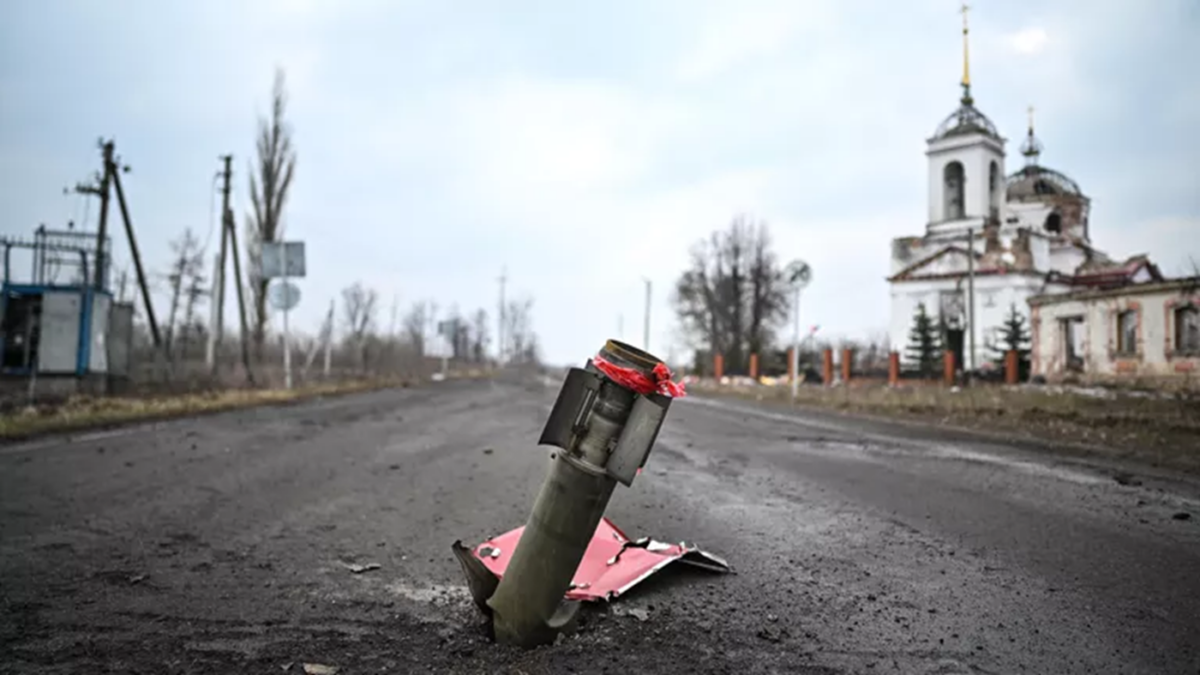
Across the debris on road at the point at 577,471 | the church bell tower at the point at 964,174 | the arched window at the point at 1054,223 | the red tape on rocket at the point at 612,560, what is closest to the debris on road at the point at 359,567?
the red tape on rocket at the point at 612,560

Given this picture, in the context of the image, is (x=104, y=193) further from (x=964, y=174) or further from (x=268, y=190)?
(x=964, y=174)

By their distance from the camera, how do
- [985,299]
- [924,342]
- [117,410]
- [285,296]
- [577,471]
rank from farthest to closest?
[985,299] < [924,342] < [285,296] < [117,410] < [577,471]

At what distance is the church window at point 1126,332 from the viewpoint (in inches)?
1077

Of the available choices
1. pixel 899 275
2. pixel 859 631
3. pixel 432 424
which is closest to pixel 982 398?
pixel 432 424

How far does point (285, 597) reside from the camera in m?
3.70

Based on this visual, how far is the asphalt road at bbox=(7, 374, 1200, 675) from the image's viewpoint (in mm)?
2844

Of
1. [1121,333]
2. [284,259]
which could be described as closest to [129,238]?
[284,259]

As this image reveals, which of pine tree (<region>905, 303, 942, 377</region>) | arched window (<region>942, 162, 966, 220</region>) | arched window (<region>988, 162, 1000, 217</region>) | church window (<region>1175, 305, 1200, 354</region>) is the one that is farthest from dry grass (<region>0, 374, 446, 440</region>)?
arched window (<region>988, 162, 1000, 217</region>)

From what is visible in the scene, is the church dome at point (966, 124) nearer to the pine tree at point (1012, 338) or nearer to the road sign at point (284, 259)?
the pine tree at point (1012, 338)

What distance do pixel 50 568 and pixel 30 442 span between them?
7.51 metres

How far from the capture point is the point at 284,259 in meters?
22.3

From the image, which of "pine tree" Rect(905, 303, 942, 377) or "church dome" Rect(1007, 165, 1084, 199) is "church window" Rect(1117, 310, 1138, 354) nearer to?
"pine tree" Rect(905, 303, 942, 377)

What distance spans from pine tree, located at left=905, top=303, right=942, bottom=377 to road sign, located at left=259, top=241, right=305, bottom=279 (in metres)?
28.2

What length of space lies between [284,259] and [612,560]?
21033 millimetres
